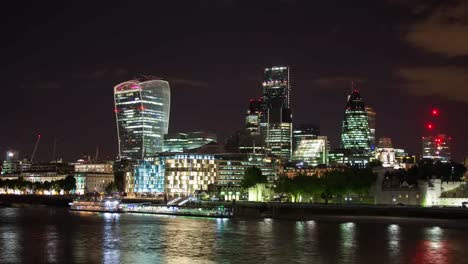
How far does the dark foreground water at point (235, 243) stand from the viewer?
2422 inches

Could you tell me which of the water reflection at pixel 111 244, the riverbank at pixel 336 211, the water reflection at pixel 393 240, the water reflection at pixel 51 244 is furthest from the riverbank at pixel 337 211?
the water reflection at pixel 51 244

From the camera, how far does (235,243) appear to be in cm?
7444

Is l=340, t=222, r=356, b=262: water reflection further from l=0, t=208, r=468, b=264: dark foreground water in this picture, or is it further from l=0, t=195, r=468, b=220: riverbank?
l=0, t=195, r=468, b=220: riverbank

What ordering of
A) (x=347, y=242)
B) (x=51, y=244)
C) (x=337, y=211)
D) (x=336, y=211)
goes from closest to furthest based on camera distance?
1. (x=51, y=244)
2. (x=347, y=242)
3. (x=337, y=211)
4. (x=336, y=211)

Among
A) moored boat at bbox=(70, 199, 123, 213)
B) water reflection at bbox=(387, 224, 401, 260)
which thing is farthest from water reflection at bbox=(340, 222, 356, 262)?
moored boat at bbox=(70, 199, 123, 213)

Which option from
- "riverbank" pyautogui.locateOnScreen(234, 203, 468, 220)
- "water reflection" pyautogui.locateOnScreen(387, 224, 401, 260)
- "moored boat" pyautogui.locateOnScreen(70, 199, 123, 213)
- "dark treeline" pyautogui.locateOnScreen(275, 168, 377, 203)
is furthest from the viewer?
"moored boat" pyautogui.locateOnScreen(70, 199, 123, 213)

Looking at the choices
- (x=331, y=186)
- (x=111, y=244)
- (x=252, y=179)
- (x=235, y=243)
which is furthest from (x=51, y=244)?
(x=252, y=179)

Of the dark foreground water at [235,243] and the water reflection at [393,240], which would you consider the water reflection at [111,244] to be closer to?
the dark foreground water at [235,243]

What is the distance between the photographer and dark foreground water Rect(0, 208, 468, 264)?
6153 centimetres

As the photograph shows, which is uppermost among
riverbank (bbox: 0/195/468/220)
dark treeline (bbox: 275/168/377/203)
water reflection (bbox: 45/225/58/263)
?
dark treeline (bbox: 275/168/377/203)

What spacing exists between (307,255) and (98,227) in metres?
46.0

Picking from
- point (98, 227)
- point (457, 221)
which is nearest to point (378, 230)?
point (457, 221)

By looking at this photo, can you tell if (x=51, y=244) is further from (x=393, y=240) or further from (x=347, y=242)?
(x=393, y=240)

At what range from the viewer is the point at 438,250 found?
223 feet
